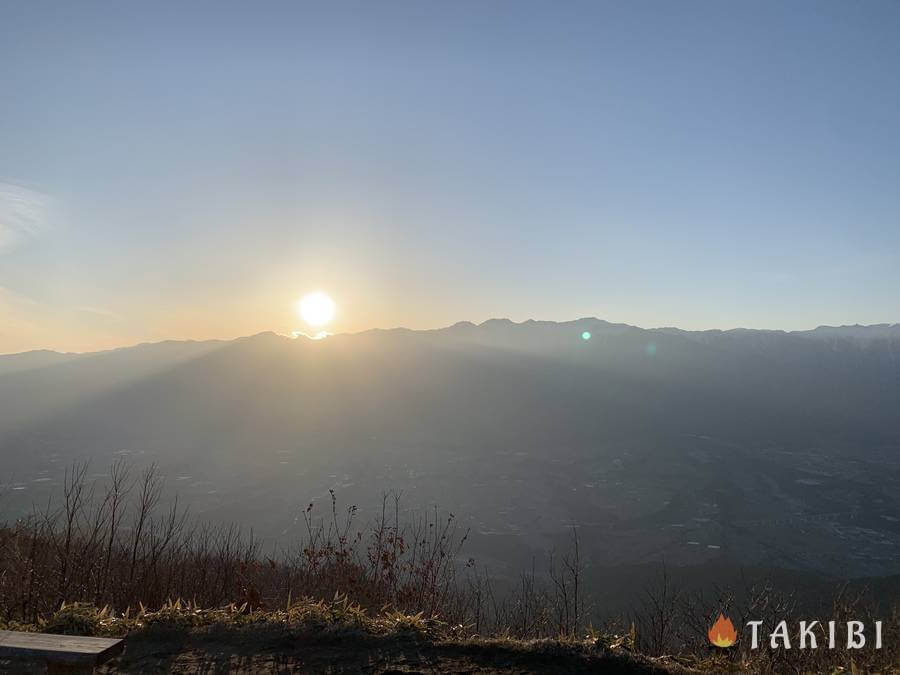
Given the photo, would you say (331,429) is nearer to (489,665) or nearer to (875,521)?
(875,521)

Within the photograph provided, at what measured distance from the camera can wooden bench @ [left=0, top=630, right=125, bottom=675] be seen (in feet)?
11.3

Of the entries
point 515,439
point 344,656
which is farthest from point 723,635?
point 515,439

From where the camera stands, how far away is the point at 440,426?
A: 117m

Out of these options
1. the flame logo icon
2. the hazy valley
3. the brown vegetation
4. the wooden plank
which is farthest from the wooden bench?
the hazy valley

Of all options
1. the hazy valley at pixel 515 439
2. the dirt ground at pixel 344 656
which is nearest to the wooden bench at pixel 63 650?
the dirt ground at pixel 344 656

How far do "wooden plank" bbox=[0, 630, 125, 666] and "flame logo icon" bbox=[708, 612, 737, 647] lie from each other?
4.65m

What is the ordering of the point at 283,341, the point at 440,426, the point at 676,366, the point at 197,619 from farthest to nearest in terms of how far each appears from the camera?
1. the point at 676,366
2. the point at 283,341
3. the point at 440,426
4. the point at 197,619

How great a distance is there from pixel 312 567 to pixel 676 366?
17204cm

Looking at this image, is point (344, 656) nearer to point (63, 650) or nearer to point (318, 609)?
point (318, 609)

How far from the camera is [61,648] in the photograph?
11.5 feet

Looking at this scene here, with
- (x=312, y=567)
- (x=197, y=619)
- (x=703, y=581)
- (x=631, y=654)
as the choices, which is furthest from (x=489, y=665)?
(x=703, y=581)

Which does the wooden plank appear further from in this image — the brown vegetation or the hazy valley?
the hazy valley

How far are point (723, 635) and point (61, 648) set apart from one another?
5.13m

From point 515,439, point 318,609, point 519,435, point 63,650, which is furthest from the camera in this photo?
point 519,435
